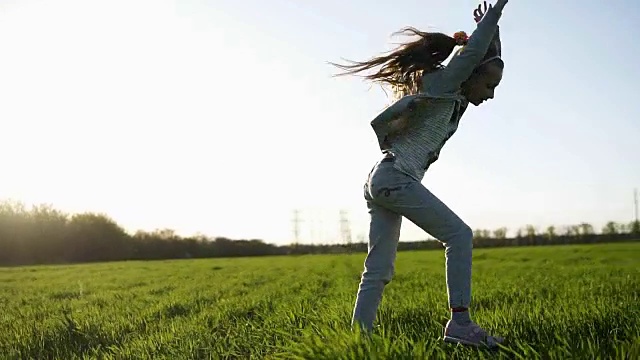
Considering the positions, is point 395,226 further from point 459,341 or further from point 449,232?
point 459,341

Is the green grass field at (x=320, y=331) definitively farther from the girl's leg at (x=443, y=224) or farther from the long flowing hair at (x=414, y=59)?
the long flowing hair at (x=414, y=59)

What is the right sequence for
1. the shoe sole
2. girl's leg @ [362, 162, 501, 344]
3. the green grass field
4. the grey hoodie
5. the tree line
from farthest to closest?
the tree line, the grey hoodie, girl's leg @ [362, 162, 501, 344], the shoe sole, the green grass field

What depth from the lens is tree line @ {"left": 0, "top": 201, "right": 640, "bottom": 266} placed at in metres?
67.6

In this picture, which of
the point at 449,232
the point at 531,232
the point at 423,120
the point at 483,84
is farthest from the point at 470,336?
the point at 531,232

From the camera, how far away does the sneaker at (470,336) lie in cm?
339

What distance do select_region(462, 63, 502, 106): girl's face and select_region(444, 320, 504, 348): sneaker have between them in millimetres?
1333

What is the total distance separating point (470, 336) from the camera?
3408mm

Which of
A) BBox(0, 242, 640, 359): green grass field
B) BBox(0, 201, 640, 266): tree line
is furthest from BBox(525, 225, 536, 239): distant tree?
BBox(0, 242, 640, 359): green grass field

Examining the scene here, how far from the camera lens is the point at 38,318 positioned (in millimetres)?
8734

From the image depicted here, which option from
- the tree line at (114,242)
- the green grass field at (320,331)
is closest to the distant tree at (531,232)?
the tree line at (114,242)

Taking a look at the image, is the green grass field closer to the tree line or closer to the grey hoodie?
the grey hoodie

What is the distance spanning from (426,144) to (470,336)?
1100 mm

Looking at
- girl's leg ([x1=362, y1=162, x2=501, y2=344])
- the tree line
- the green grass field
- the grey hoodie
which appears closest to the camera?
the green grass field

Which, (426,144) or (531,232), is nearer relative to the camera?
(426,144)
